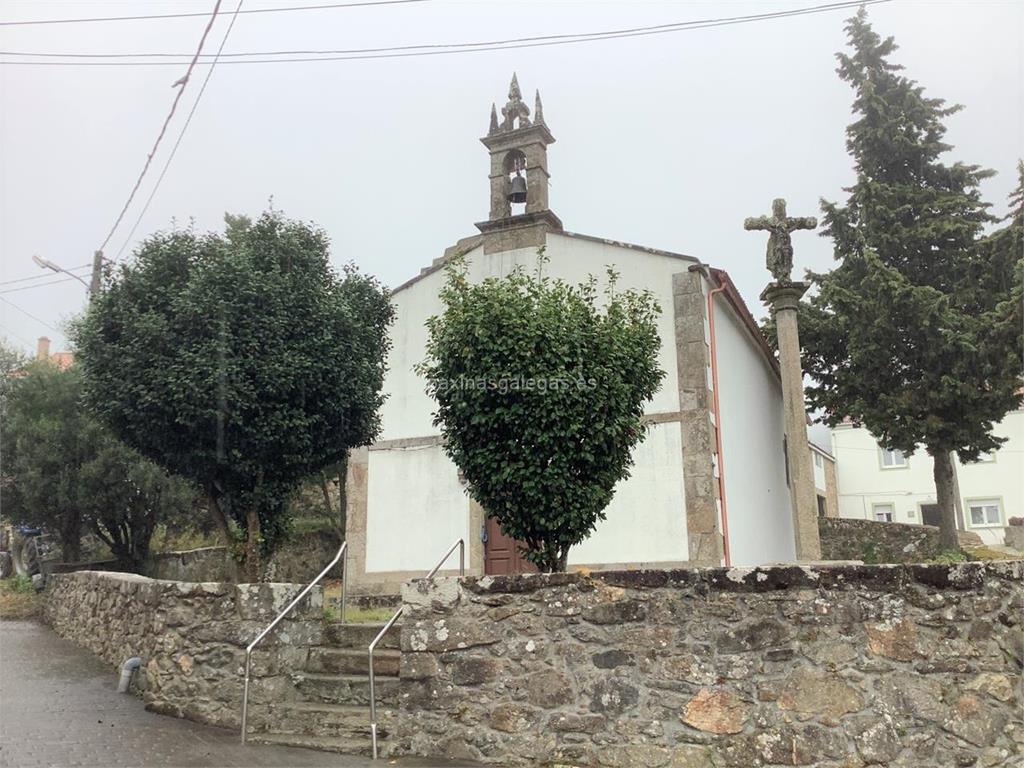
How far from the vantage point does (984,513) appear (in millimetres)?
30266

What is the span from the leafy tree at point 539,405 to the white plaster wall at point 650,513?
14.8 feet

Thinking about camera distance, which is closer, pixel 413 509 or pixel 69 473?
pixel 413 509

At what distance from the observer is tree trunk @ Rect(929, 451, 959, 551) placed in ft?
55.8

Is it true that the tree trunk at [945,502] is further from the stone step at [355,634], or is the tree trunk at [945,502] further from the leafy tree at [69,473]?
the leafy tree at [69,473]

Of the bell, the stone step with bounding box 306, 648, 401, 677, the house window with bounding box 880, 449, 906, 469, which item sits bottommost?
the stone step with bounding box 306, 648, 401, 677

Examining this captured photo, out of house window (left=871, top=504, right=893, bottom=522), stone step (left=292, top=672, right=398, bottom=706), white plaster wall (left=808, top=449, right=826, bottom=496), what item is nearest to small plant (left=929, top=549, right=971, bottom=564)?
white plaster wall (left=808, top=449, right=826, bottom=496)

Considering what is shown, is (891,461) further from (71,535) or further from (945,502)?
(71,535)

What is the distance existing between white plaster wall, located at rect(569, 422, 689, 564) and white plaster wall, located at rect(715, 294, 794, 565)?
1293 millimetres

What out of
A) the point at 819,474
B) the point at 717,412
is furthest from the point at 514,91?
the point at 819,474

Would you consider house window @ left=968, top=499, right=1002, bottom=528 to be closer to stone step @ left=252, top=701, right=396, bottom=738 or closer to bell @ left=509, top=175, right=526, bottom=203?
bell @ left=509, top=175, right=526, bottom=203

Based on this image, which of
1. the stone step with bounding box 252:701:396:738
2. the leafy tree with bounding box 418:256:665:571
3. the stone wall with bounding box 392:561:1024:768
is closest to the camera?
the stone wall with bounding box 392:561:1024:768

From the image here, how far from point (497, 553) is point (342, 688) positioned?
552 centimetres

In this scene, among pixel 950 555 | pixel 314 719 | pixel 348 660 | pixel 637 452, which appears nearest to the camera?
pixel 314 719

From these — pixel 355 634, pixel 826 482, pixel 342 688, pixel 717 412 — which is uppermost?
pixel 717 412
